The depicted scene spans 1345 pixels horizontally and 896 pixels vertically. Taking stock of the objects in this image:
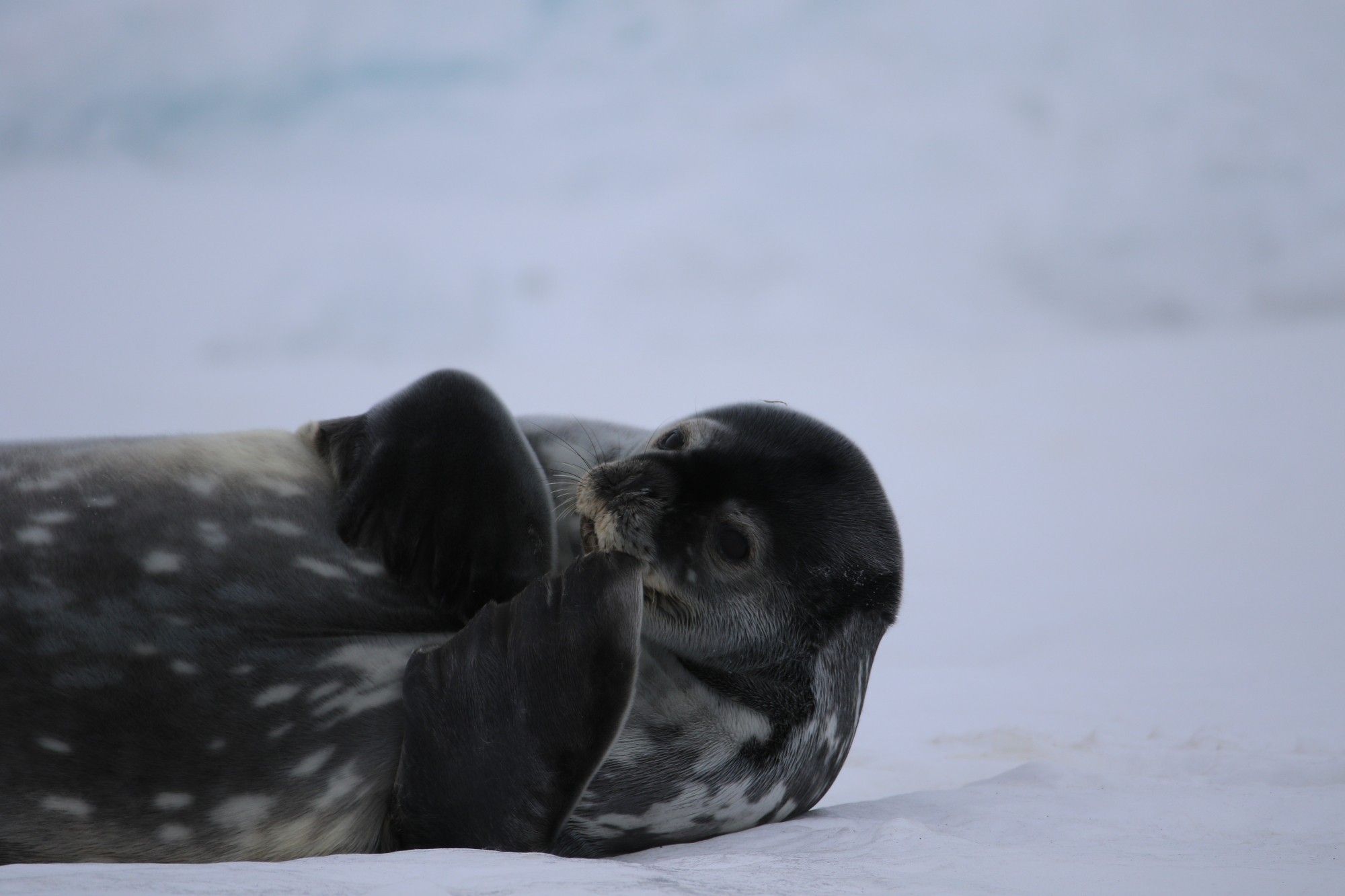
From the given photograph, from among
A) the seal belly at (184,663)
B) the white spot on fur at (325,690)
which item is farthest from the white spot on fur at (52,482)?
the white spot on fur at (325,690)

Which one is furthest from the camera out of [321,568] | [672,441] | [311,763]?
[672,441]

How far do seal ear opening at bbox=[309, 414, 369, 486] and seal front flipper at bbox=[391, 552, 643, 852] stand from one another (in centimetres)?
34

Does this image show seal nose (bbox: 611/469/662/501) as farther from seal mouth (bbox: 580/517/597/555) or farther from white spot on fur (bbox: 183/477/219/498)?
white spot on fur (bbox: 183/477/219/498)

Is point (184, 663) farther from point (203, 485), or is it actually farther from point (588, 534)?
point (588, 534)

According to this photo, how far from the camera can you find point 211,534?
4.62 feet

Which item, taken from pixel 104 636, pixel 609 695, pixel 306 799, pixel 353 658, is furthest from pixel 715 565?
pixel 104 636

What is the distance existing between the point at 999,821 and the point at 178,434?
3.84 feet

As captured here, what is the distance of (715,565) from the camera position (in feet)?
5.07

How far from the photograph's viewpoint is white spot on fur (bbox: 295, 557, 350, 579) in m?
1.45

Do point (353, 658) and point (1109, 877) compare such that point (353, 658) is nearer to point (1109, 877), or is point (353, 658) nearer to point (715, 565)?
point (715, 565)

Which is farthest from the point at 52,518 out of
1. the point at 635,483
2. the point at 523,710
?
the point at 635,483

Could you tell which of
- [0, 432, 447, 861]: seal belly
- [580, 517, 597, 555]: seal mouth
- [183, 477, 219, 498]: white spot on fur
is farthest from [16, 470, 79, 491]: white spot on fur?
[580, 517, 597, 555]: seal mouth

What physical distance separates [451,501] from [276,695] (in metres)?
0.31

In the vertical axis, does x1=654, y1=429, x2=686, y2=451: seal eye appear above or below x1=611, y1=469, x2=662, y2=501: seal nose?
above
